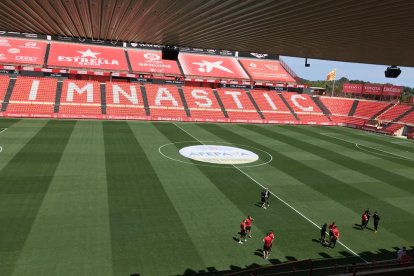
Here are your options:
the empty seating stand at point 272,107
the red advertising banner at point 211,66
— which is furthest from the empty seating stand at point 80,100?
the empty seating stand at point 272,107

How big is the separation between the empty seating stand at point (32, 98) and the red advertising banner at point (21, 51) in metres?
5.52

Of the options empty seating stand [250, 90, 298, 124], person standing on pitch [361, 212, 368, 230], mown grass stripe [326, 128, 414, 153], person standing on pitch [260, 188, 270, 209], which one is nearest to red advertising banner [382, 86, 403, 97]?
mown grass stripe [326, 128, 414, 153]

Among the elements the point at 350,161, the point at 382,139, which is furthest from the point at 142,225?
the point at 382,139

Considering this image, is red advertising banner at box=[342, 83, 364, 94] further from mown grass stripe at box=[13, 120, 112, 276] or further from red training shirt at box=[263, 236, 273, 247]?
red training shirt at box=[263, 236, 273, 247]

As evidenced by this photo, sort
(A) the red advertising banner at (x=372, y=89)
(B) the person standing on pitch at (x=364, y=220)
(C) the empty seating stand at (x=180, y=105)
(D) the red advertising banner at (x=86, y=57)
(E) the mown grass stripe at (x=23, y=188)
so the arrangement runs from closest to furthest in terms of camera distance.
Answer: (E) the mown grass stripe at (x=23, y=188), (B) the person standing on pitch at (x=364, y=220), (C) the empty seating stand at (x=180, y=105), (D) the red advertising banner at (x=86, y=57), (A) the red advertising banner at (x=372, y=89)

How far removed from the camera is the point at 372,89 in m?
76.4

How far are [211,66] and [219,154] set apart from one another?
1759 inches

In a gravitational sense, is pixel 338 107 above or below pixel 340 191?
above

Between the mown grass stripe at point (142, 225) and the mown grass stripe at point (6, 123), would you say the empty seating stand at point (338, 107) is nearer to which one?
the mown grass stripe at point (142, 225)

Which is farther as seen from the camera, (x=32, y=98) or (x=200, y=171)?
(x=32, y=98)

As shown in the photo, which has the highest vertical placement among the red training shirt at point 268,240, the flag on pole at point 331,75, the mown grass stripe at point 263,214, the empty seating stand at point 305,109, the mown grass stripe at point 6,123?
the flag on pole at point 331,75

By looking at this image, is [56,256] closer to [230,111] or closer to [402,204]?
[402,204]

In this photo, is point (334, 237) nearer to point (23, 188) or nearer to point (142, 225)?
point (142, 225)

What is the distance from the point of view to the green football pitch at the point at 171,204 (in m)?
15.6
